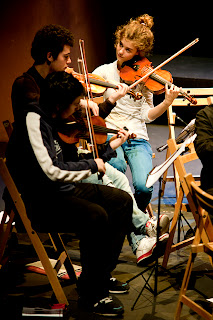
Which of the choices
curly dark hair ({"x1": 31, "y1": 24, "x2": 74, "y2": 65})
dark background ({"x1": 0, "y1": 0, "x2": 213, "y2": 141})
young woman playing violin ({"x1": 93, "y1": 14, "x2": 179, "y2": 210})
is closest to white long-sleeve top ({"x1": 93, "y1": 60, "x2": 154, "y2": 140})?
young woman playing violin ({"x1": 93, "y1": 14, "x2": 179, "y2": 210})

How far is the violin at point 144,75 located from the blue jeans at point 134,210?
791 millimetres

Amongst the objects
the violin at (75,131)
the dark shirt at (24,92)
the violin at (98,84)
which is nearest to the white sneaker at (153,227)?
the violin at (75,131)

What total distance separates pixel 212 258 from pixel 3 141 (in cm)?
329

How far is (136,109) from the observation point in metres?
3.56

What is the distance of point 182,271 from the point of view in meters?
2.99

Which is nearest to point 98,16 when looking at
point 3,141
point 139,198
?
point 3,141

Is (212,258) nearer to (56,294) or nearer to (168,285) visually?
(168,285)

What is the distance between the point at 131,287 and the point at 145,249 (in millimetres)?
298

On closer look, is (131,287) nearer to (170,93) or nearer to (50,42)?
(170,93)

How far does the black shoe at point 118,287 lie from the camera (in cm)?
271

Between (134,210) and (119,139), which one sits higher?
(119,139)

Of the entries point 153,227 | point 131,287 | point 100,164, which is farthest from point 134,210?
point 100,164

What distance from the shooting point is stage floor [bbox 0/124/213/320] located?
99.0 inches

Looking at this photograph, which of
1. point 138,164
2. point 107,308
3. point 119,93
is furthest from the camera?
point 138,164
